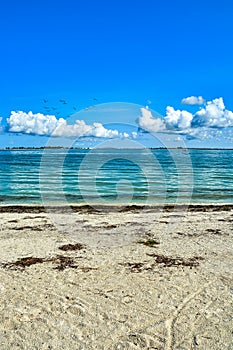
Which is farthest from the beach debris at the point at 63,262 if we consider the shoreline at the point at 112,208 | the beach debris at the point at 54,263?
the shoreline at the point at 112,208

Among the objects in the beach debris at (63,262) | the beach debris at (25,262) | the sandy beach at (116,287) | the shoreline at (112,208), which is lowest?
the shoreline at (112,208)

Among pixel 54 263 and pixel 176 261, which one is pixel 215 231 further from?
pixel 54 263

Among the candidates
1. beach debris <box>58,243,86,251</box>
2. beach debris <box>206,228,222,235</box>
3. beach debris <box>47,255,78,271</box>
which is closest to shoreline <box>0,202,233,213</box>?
beach debris <box>206,228,222,235</box>

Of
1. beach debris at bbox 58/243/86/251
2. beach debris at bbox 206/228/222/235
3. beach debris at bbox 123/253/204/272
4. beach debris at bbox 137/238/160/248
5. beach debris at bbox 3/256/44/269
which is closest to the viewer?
beach debris at bbox 123/253/204/272

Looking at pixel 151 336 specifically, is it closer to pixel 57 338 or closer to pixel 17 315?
pixel 57 338

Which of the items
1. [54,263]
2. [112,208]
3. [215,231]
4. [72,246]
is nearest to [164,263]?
[54,263]

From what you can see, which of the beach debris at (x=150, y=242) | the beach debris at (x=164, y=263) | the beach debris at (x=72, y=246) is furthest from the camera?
the beach debris at (x=150, y=242)

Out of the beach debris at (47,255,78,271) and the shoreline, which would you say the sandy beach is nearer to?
the beach debris at (47,255,78,271)

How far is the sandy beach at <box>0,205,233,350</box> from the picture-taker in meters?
6.28

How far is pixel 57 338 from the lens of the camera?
621cm

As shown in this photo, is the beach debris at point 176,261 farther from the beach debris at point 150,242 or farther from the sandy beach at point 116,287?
the beach debris at point 150,242

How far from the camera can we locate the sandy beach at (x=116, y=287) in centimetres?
628

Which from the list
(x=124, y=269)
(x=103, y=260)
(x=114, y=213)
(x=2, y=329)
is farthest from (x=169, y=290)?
(x=114, y=213)

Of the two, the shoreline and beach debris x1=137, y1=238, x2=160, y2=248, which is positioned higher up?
beach debris x1=137, y1=238, x2=160, y2=248
